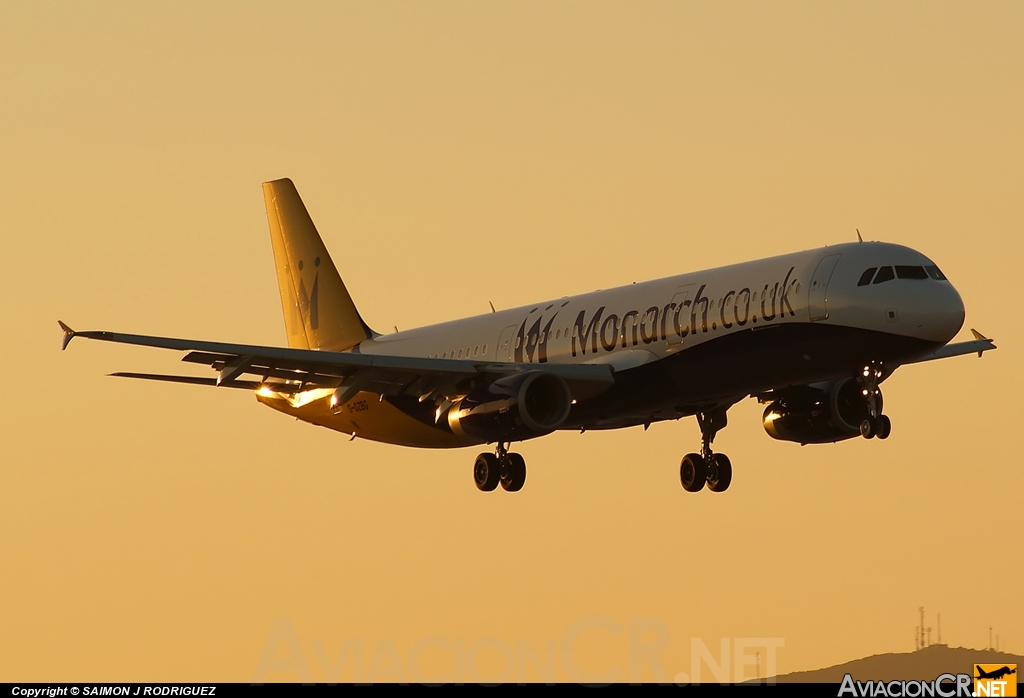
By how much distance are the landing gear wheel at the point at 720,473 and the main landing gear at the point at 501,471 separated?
6.53 metres

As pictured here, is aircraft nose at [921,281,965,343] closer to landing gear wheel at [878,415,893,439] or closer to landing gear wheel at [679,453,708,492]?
landing gear wheel at [878,415,893,439]

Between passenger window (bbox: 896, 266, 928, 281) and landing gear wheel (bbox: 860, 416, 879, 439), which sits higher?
passenger window (bbox: 896, 266, 928, 281)

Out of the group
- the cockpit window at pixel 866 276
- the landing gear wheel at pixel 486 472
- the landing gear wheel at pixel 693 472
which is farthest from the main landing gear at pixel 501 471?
the cockpit window at pixel 866 276

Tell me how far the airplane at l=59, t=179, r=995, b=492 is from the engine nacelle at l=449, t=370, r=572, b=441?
0.13 ft

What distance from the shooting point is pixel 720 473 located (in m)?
54.9

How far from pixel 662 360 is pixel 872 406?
5655mm

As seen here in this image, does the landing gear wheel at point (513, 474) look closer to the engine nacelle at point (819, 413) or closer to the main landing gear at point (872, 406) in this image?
the engine nacelle at point (819, 413)

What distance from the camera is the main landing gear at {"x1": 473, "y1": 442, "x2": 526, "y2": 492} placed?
51.8 m

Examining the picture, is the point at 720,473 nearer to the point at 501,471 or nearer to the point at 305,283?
the point at 501,471

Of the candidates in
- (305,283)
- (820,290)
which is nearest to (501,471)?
(820,290)

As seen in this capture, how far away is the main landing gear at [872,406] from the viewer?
153 ft

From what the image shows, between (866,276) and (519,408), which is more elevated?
(866,276)

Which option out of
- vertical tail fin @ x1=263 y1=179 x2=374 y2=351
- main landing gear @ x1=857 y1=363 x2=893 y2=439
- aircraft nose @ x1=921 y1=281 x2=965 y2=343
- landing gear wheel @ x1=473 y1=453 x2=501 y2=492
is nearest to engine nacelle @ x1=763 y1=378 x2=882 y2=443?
main landing gear @ x1=857 y1=363 x2=893 y2=439

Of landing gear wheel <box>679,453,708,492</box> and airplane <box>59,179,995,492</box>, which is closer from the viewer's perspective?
airplane <box>59,179,995,492</box>
